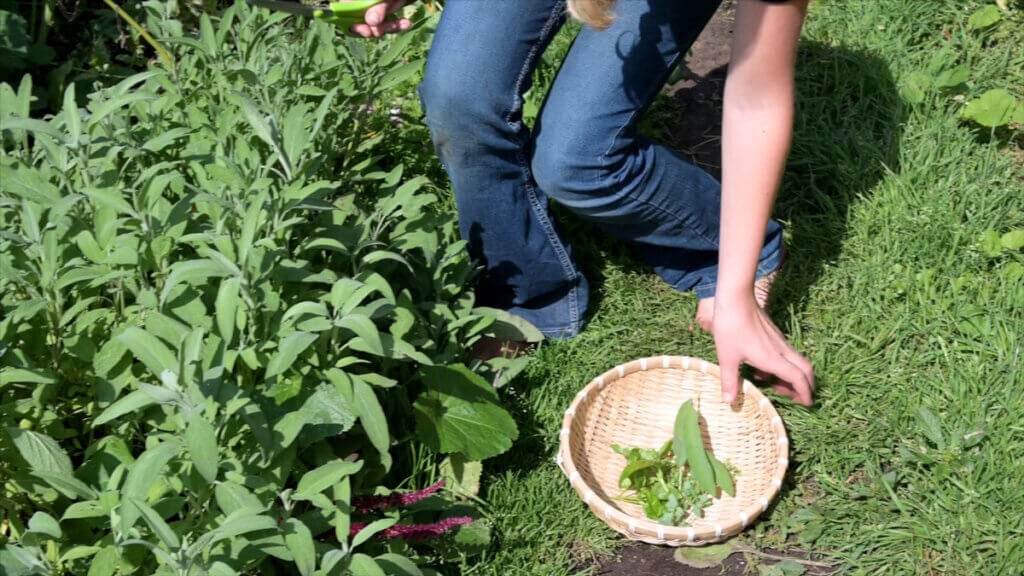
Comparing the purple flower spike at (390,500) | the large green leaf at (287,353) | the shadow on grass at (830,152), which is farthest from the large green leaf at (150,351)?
the shadow on grass at (830,152)

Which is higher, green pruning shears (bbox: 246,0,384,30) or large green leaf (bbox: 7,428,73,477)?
green pruning shears (bbox: 246,0,384,30)

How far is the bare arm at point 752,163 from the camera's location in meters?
1.76

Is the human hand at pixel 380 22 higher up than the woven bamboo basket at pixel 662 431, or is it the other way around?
the human hand at pixel 380 22

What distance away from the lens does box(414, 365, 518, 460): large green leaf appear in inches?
85.5

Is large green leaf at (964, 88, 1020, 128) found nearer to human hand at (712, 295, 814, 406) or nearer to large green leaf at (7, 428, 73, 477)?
human hand at (712, 295, 814, 406)

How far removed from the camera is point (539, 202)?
2.51 metres

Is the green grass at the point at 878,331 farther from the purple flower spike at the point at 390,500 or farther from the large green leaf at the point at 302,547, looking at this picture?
the large green leaf at the point at 302,547

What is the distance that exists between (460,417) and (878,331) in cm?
106

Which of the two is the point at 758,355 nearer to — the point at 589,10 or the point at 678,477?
the point at 678,477

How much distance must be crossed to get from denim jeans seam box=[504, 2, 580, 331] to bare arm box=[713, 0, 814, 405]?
1.66ft

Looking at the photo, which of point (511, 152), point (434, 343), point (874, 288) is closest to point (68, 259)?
point (434, 343)

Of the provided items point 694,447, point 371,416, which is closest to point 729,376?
point 694,447

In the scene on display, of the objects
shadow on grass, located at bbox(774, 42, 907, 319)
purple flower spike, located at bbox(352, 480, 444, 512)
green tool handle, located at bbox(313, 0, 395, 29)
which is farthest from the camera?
shadow on grass, located at bbox(774, 42, 907, 319)

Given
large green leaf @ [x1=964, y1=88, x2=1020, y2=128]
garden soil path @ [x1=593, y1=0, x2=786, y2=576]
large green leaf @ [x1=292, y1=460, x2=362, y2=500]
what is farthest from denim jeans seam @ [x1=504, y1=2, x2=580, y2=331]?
large green leaf @ [x1=964, y1=88, x2=1020, y2=128]
